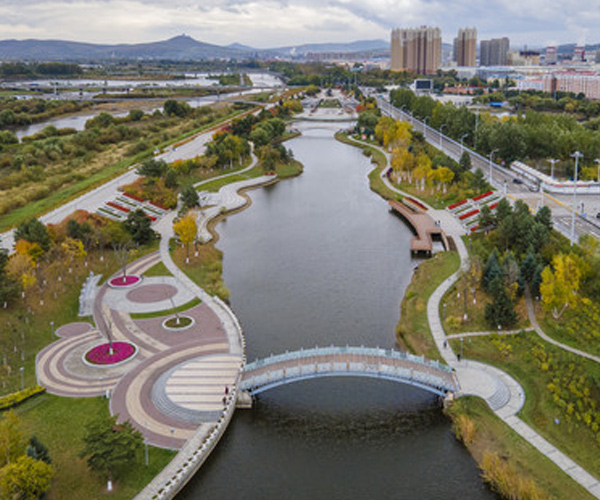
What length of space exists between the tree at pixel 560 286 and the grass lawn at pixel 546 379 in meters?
3.37

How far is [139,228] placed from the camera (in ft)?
205

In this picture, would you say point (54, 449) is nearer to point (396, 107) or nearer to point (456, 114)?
point (456, 114)

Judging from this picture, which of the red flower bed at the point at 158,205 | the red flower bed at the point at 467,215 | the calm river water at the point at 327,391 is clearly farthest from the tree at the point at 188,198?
the red flower bed at the point at 467,215

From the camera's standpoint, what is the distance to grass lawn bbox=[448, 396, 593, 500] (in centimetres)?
2878

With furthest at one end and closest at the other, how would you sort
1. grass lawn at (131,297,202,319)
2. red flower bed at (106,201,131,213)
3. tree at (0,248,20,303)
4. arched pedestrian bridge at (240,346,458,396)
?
red flower bed at (106,201,131,213) < grass lawn at (131,297,202,319) < tree at (0,248,20,303) < arched pedestrian bridge at (240,346,458,396)

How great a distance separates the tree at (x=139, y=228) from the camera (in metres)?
62.5

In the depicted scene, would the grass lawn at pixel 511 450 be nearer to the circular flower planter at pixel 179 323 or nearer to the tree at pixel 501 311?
the tree at pixel 501 311

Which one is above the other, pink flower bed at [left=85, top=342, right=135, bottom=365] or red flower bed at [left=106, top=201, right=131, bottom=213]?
red flower bed at [left=106, top=201, right=131, bottom=213]

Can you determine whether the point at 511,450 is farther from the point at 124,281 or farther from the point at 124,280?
the point at 124,280

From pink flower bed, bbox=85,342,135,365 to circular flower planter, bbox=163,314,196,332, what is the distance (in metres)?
3.67

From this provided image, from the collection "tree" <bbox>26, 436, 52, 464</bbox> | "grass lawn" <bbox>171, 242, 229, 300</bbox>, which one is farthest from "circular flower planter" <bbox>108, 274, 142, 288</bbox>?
"tree" <bbox>26, 436, 52, 464</bbox>

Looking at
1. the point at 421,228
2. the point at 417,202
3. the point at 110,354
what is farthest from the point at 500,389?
the point at 417,202

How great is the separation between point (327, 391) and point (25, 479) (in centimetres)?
1873

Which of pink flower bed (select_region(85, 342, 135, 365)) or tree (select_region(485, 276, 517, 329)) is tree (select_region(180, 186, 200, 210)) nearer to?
pink flower bed (select_region(85, 342, 135, 365))
